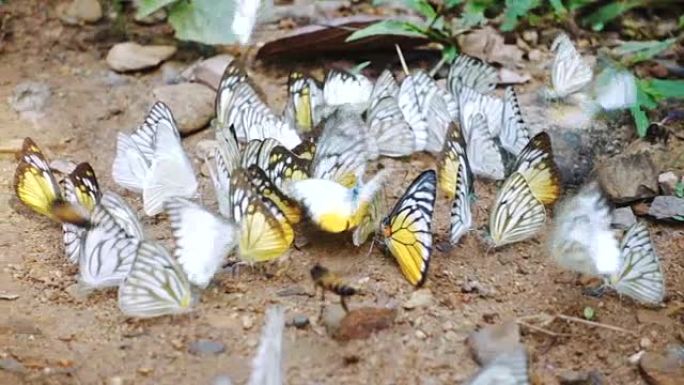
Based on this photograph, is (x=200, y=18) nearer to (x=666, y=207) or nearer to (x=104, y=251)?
(x=104, y=251)

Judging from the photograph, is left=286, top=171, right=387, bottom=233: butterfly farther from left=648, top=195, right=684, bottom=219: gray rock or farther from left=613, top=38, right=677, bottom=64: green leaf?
left=613, top=38, right=677, bottom=64: green leaf

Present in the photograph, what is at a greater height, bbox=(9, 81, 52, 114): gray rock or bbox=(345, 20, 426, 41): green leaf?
bbox=(345, 20, 426, 41): green leaf

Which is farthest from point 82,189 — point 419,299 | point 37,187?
point 419,299

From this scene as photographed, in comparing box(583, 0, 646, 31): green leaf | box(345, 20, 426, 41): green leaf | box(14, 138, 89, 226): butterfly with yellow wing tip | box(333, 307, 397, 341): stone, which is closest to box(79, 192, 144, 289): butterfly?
box(14, 138, 89, 226): butterfly with yellow wing tip

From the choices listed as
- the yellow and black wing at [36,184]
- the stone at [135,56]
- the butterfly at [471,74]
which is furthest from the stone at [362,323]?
the stone at [135,56]

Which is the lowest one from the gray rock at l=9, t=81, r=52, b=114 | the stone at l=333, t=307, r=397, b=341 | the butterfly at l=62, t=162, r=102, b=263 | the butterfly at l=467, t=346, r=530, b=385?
the gray rock at l=9, t=81, r=52, b=114

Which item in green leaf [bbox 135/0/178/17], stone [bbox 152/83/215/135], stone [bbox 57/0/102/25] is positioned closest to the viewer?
stone [bbox 152/83/215/135]

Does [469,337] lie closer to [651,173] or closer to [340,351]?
[340,351]

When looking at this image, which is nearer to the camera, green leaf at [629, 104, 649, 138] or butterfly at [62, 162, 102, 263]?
butterfly at [62, 162, 102, 263]
